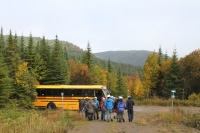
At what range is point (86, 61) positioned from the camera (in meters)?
70.8

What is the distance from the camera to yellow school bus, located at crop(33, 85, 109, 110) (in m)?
35.2

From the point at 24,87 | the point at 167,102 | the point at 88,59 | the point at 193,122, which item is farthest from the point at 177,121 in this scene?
the point at 88,59

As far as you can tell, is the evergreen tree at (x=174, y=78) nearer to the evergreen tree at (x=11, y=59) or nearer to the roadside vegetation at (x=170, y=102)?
the roadside vegetation at (x=170, y=102)

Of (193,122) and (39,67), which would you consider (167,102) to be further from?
(39,67)

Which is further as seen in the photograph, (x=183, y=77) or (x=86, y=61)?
(x=86, y=61)

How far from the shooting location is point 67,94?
3638 centimetres

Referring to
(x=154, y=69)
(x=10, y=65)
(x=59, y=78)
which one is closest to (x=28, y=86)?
(x=10, y=65)

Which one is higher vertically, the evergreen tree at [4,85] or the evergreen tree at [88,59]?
the evergreen tree at [88,59]

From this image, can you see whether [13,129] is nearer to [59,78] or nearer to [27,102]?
[27,102]

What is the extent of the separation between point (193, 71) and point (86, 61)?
2534 cm

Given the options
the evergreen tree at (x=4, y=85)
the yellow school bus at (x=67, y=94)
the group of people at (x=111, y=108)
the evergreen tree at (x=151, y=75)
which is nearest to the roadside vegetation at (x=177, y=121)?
the group of people at (x=111, y=108)

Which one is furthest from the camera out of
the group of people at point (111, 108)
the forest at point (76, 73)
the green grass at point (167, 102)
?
the forest at point (76, 73)

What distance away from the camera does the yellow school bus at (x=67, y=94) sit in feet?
115

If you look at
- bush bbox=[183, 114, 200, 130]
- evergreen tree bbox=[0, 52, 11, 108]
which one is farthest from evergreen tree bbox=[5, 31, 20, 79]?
bush bbox=[183, 114, 200, 130]
